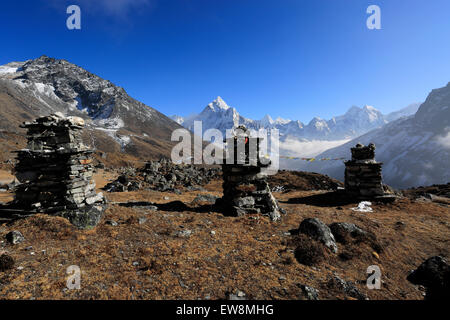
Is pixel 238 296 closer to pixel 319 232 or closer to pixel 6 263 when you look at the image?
pixel 319 232

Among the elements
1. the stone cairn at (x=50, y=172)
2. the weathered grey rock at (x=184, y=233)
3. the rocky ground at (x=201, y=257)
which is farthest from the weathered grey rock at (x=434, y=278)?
the stone cairn at (x=50, y=172)

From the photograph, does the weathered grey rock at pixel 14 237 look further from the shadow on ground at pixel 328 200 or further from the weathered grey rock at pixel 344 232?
the shadow on ground at pixel 328 200

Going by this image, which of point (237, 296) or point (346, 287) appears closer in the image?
point (237, 296)

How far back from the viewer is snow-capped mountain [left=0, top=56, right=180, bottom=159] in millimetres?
110312

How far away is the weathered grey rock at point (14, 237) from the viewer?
695 centimetres

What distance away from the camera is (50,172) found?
9242 millimetres

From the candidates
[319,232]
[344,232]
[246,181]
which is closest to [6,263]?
[246,181]

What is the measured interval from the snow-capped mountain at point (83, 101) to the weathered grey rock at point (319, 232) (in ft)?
319

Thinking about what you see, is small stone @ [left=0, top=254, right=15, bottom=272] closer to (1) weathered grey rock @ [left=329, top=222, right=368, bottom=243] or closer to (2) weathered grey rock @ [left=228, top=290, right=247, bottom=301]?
(2) weathered grey rock @ [left=228, top=290, right=247, bottom=301]

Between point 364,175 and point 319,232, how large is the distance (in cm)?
1160

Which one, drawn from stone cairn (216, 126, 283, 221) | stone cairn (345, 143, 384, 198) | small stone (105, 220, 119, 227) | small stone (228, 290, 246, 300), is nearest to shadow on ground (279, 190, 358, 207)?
stone cairn (345, 143, 384, 198)

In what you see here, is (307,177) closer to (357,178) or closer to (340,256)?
(357,178)
